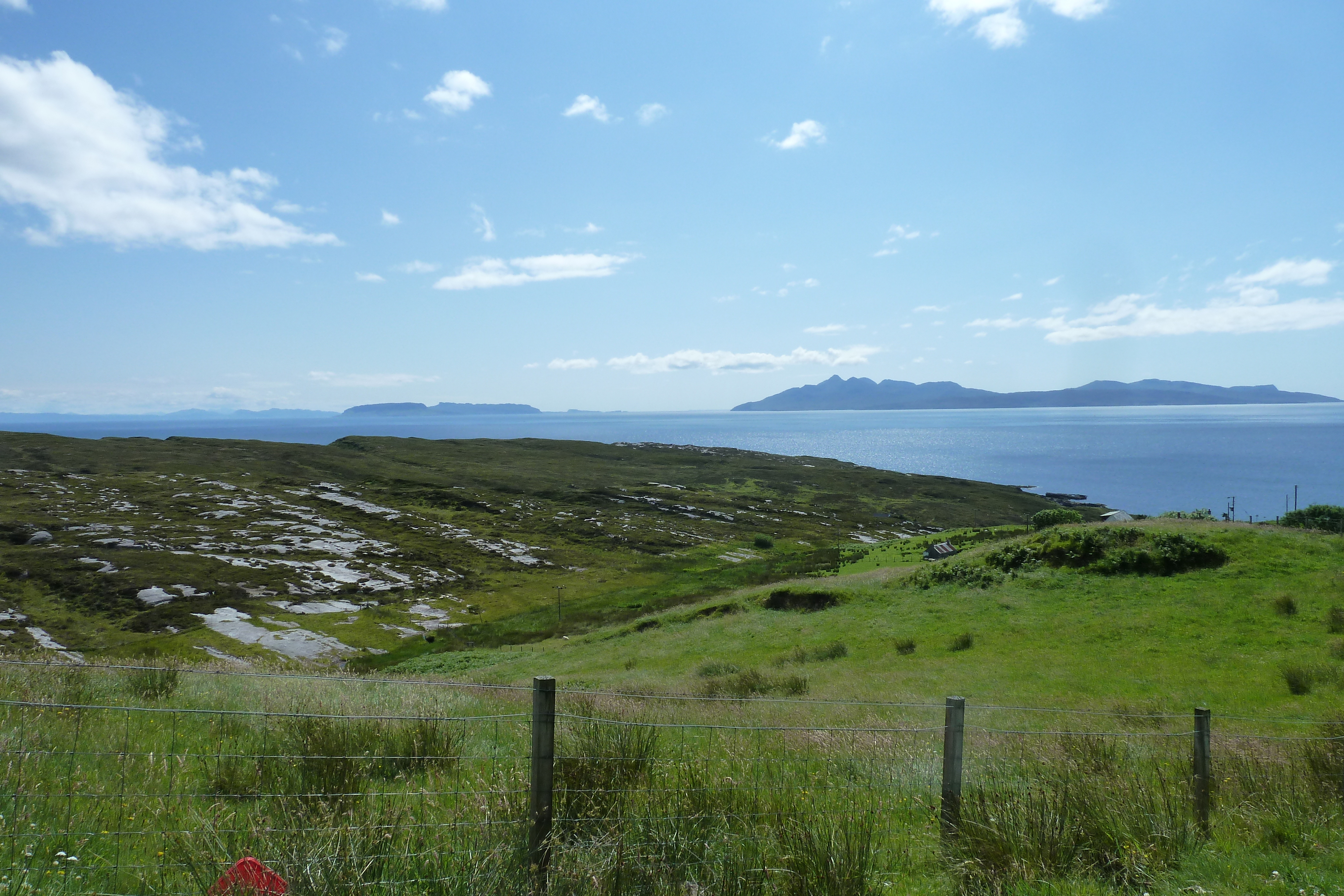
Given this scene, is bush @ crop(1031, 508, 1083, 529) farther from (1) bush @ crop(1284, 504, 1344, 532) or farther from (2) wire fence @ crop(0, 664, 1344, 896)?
(2) wire fence @ crop(0, 664, 1344, 896)

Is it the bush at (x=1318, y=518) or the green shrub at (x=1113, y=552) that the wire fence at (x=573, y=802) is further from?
the bush at (x=1318, y=518)

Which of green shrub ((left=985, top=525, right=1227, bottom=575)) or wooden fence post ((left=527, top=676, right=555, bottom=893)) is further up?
wooden fence post ((left=527, top=676, right=555, bottom=893))

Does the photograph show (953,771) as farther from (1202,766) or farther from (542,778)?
(542,778)

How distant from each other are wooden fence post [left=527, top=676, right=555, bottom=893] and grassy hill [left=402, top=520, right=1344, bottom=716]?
1466 cm

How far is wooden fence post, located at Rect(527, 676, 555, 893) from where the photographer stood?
16.5ft

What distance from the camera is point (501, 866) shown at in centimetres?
484

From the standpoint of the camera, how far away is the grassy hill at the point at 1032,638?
1764 centimetres

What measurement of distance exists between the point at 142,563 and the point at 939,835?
69.3 metres

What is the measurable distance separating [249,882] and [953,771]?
559cm

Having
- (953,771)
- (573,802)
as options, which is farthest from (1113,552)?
(573,802)

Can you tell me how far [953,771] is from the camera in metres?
6.17

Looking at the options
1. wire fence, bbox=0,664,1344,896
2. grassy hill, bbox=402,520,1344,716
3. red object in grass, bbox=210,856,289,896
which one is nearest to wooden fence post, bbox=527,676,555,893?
wire fence, bbox=0,664,1344,896

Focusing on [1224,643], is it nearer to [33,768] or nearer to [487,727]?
[487,727]

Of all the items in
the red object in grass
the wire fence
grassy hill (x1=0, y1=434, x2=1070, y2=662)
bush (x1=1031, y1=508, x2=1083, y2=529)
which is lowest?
grassy hill (x1=0, y1=434, x2=1070, y2=662)
